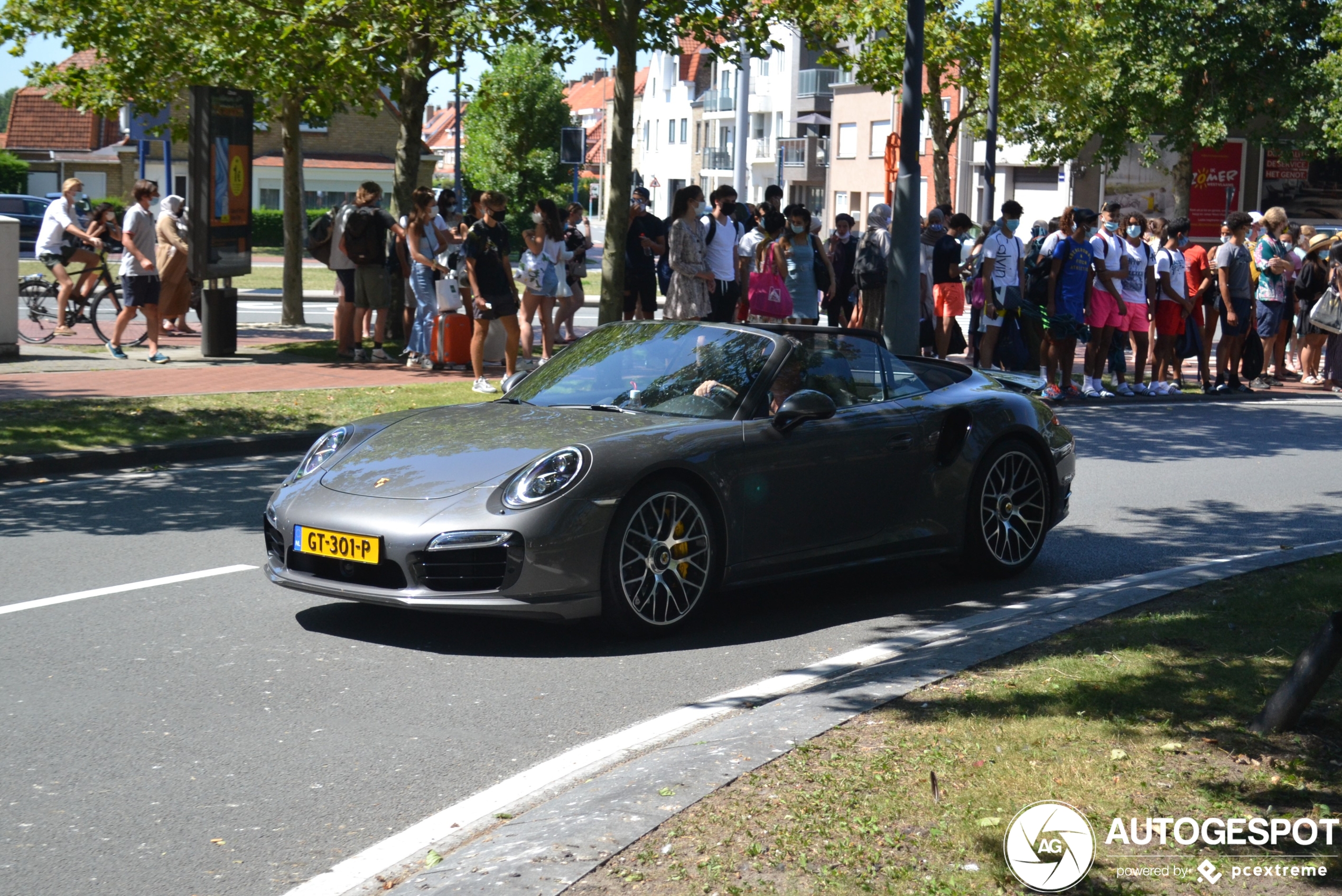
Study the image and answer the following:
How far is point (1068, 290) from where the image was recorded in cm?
1554

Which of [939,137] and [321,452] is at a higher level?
[939,137]

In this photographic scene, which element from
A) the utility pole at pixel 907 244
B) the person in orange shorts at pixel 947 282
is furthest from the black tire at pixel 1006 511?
the person in orange shorts at pixel 947 282

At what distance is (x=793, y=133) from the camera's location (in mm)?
81562

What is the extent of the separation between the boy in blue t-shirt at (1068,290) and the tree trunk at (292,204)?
35.2ft

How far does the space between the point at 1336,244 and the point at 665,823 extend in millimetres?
16022

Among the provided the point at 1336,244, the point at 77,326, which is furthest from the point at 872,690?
the point at 77,326

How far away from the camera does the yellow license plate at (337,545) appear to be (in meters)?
6.03

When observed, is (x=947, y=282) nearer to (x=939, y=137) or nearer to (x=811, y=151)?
(x=939, y=137)

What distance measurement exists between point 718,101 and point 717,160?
3.59 meters

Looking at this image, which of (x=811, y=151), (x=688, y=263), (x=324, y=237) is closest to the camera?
(x=688, y=263)

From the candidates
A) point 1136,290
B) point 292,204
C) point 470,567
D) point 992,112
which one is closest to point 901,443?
point 470,567

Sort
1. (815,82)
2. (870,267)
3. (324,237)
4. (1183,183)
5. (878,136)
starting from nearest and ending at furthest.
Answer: (870,267), (324,237), (1183,183), (878,136), (815,82)

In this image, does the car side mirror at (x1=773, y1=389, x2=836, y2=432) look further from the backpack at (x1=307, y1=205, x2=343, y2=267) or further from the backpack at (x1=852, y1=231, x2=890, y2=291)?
the backpack at (x1=307, y1=205, x2=343, y2=267)

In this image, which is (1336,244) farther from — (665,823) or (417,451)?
(665,823)
